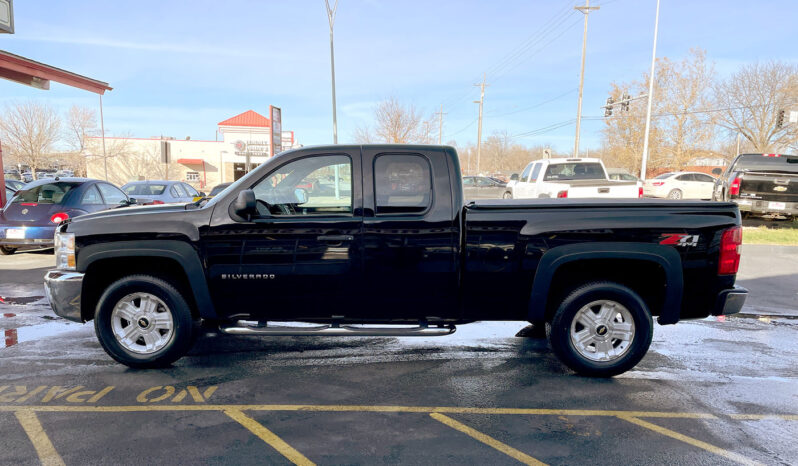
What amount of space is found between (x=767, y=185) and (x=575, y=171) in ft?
18.0

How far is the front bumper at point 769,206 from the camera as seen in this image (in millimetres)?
13984

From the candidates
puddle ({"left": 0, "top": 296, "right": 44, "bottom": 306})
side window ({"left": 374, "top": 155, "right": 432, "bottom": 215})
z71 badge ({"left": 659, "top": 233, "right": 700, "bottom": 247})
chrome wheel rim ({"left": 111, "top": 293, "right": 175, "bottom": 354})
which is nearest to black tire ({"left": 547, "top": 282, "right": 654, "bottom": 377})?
z71 badge ({"left": 659, "top": 233, "right": 700, "bottom": 247})

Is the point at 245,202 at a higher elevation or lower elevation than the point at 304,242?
higher

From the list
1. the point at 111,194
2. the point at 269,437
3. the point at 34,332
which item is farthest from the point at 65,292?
the point at 111,194

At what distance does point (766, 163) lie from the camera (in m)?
14.5

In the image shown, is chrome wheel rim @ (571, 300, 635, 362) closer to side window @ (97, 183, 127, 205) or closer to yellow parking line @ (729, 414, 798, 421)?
yellow parking line @ (729, 414, 798, 421)

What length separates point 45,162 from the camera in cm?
4494

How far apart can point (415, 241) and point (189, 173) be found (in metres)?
53.3

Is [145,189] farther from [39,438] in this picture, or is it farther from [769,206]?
[769,206]

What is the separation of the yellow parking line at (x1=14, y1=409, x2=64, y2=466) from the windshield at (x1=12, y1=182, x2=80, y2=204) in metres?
7.56

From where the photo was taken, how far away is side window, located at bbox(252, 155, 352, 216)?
4.29 m

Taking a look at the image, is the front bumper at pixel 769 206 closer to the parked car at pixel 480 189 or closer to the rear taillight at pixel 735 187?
the rear taillight at pixel 735 187

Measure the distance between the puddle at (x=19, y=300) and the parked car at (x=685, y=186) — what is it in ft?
92.1

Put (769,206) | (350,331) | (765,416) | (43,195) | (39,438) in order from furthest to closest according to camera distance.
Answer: (769,206), (43,195), (350,331), (765,416), (39,438)
